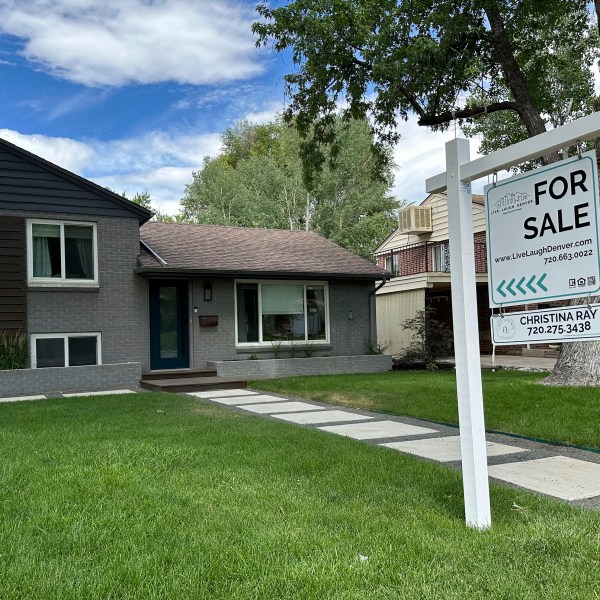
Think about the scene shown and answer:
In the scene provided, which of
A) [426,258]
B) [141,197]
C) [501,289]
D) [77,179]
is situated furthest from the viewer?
[141,197]

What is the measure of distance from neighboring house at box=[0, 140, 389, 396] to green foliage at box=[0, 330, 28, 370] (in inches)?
6.9

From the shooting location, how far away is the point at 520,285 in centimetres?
322

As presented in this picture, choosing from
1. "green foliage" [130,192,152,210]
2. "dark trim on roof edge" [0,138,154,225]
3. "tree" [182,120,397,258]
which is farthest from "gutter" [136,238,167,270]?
"green foliage" [130,192,152,210]

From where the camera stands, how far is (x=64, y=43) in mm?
13883

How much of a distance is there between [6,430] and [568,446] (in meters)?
5.71

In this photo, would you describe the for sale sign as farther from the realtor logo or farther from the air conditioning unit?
the air conditioning unit

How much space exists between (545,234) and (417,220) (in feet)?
59.1

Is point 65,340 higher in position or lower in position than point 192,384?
higher

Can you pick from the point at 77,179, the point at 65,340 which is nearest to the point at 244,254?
the point at 77,179

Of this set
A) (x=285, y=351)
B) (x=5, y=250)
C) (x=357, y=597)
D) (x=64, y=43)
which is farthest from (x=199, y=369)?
(x=357, y=597)

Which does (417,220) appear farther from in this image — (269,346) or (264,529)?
(264,529)

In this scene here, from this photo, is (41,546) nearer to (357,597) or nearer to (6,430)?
(357,597)

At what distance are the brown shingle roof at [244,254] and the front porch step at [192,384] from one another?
2237 millimetres

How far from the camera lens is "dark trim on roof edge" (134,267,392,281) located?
1212 centimetres
